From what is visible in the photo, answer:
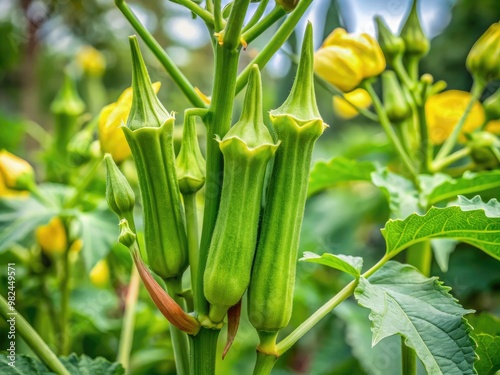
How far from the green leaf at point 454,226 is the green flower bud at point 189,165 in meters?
0.16

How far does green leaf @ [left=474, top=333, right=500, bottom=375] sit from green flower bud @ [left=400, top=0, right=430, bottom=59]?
41 centimetres

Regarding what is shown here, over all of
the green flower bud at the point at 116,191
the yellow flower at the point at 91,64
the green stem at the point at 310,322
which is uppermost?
the yellow flower at the point at 91,64

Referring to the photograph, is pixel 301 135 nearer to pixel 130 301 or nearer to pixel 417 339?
pixel 417 339

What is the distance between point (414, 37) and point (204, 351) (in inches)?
21.0

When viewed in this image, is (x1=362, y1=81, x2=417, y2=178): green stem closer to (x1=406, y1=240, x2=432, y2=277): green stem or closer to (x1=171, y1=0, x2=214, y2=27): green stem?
(x1=406, y1=240, x2=432, y2=277): green stem

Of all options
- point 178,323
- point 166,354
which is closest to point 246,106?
point 178,323

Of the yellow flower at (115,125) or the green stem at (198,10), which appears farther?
the yellow flower at (115,125)

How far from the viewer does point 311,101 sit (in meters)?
0.46

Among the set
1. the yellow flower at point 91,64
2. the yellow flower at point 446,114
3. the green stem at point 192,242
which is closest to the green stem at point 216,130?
the green stem at point 192,242

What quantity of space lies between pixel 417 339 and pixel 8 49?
4.27 feet

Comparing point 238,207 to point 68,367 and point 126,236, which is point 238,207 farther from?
point 68,367

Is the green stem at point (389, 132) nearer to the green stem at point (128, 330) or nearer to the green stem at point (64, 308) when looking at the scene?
the green stem at point (128, 330)

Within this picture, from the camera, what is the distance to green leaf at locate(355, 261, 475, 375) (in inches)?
17.2

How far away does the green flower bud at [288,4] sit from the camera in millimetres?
455
